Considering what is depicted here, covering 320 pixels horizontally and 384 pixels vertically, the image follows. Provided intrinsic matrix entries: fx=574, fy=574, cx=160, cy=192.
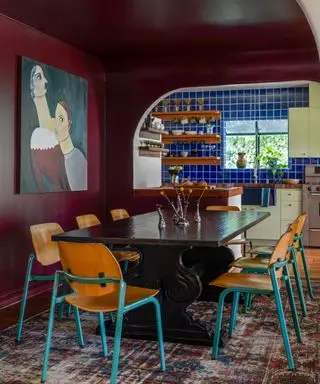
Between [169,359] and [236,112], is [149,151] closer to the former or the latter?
[236,112]

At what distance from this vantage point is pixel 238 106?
409 inches

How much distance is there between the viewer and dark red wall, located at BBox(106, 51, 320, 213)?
6.61 m

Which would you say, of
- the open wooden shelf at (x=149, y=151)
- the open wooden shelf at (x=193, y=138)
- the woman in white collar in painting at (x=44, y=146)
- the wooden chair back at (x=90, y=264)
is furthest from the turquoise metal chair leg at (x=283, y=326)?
the open wooden shelf at (x=193, y=138)

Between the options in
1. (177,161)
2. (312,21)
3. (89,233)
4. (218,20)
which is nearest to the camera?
(312,21)

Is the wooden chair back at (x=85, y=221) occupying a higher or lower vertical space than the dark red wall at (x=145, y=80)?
lower

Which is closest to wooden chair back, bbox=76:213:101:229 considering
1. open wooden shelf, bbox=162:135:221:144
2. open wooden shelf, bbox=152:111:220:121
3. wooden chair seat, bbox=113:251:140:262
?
wooden chair seat, bbox=113:251:140:262

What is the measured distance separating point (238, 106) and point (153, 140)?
2.86 metres

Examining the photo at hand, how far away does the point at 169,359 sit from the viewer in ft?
11.9

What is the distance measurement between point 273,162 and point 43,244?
22.0 feet

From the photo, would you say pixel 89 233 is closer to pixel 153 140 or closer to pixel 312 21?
pixel 312 21

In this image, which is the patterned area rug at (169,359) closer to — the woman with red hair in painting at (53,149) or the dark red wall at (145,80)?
the woman with red hair in painting at (53,149)

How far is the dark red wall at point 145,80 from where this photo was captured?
661 cm

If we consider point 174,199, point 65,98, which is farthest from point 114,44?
point 174,199

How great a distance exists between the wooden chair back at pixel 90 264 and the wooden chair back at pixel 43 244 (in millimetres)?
894
